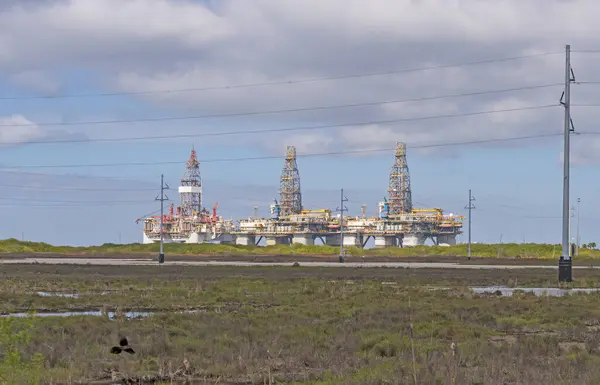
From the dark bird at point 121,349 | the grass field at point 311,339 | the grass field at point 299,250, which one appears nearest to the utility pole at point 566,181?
the grass field at point 311,339

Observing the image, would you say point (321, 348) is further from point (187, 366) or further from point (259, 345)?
point (187, 366)

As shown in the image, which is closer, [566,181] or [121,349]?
[121,349]

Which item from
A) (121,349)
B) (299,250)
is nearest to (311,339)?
(121,349)

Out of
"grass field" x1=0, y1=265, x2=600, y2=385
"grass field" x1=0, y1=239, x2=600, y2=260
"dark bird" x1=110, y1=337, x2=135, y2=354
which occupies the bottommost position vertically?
"grass field" x1=0, y1=239, x2=600, y2=260

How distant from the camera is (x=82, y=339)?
23109mm

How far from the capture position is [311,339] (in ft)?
75.7

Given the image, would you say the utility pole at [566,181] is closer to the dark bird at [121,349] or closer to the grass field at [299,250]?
the dark bird at [121,349]

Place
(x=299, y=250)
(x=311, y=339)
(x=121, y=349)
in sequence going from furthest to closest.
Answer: (x=299, y=250) → (x=311, y=339) → (x=121, y=349)

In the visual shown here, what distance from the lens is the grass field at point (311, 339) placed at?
1694 centimetres

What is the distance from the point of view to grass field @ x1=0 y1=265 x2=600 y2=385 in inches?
667

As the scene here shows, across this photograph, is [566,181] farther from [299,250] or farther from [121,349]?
[299,250]

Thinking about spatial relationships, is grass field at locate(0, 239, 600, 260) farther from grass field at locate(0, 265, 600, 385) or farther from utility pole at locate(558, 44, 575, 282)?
grass field at locate(0, 265, 600, 385)

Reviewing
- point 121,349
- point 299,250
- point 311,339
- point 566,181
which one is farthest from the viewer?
point 299,250

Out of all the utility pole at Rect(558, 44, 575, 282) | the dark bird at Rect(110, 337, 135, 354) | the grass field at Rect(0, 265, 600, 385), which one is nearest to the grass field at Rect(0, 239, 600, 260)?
the utility pole at Rect(558, 44, 575, 282)
